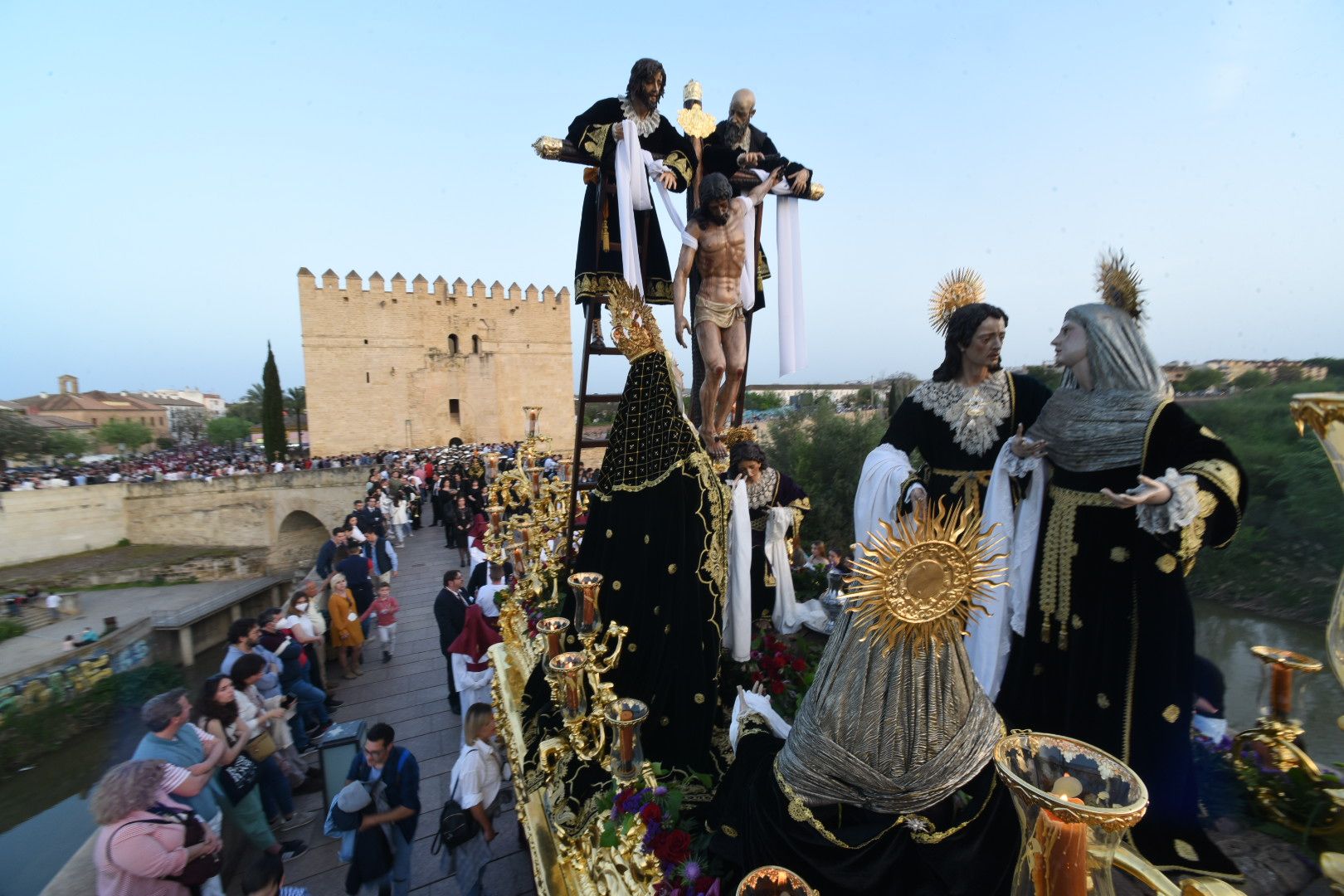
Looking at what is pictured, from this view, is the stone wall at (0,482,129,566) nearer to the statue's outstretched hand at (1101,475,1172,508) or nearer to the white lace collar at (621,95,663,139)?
the white lace collar at (621,95,663,139)

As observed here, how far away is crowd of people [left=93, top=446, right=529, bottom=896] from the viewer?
2982 millimetres

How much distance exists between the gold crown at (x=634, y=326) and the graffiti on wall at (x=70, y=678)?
14542 millimetres

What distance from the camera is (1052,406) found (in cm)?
276

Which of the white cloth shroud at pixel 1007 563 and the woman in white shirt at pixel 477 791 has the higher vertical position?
the white cloth shroud at pixel 1007 563

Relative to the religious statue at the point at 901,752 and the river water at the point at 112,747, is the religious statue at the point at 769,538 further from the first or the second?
the river water at the point at 112,747

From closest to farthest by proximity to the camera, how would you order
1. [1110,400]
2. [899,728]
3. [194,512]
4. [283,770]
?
1. [899,728]
2. [1110,400]
3. [283,770]
4. [194,512]

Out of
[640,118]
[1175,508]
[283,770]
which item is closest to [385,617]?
[283,770]

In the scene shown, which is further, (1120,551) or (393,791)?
(393,791)

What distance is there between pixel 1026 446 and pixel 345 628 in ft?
24.7

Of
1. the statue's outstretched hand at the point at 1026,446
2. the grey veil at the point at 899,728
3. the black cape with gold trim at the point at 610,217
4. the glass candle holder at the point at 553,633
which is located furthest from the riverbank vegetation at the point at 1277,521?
the glass candle holder at the point at 553,633

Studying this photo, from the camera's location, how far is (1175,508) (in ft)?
7.29

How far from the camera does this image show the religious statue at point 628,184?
3.59 meters

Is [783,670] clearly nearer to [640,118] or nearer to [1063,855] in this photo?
[1063,855]

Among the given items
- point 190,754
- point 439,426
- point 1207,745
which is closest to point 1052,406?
point 1207,745
